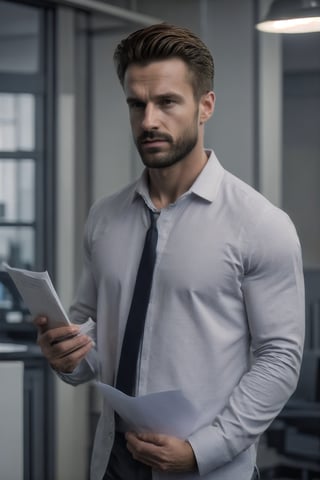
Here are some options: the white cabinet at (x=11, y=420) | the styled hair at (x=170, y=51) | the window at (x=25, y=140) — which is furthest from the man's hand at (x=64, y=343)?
the window at (x=25, y=140)

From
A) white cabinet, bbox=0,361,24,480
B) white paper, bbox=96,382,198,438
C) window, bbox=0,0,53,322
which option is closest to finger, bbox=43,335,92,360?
white paper, bbox=96,382,198,438

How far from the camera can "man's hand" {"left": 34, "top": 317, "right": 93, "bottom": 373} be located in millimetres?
1820

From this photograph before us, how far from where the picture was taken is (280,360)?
175cm

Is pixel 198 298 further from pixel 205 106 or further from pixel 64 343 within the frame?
pixel 205 106

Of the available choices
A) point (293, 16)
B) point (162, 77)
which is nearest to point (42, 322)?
point (162, 77)

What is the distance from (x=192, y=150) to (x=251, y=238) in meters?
0.22

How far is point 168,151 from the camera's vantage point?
178cm

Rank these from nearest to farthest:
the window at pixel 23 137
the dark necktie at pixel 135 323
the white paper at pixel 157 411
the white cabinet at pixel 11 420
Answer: the white paper at pixel 157 411, the dark necktie at pixel 135 323, the white cabinet at pixel 11 420, the window at pixel 23 137

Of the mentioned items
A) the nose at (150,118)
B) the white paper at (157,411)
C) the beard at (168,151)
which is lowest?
the white paper at (157,411)

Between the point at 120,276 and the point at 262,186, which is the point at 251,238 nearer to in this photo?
the point at 120,276

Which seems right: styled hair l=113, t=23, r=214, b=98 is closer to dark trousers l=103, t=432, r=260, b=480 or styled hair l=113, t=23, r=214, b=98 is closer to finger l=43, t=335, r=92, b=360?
finger l=43, t=335, r=92, b=360

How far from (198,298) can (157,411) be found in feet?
0.72

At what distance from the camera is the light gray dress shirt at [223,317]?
1.75 metres

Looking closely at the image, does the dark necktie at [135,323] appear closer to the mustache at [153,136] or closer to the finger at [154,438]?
the finger at [154,438]
